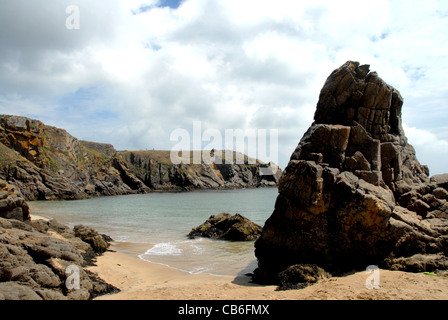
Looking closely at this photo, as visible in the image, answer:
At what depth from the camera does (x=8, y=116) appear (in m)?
58.8

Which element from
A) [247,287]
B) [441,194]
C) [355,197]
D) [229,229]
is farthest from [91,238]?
[441,194]

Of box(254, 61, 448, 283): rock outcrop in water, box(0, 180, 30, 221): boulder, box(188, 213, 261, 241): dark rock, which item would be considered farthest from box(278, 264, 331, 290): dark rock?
box(188, 213, 261, 241): dark rock

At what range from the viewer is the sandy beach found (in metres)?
7.53

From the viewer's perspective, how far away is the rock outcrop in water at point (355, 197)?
9.74m

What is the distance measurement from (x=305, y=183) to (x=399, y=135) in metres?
5.32

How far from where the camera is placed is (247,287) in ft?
32.1

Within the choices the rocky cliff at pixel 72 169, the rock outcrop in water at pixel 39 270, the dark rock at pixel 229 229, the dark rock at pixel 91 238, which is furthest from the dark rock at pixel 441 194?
the rocky cliff at pixel 72 169

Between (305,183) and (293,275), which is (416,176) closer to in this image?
(305,183)

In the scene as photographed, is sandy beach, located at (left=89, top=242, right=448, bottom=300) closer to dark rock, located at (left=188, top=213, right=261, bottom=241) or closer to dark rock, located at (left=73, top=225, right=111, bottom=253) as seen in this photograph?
dark rock, located at (left=73, top=225, right=111, bottom=253)

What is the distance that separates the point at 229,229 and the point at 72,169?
61.2 m

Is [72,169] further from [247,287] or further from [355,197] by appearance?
[355,197]

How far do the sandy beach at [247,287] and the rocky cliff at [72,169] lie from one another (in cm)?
5057
